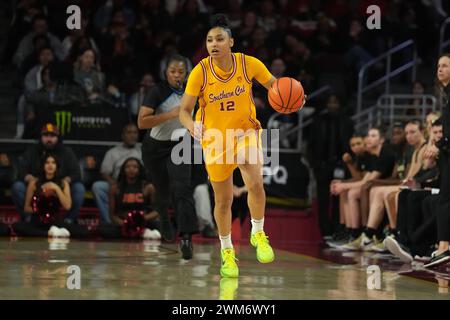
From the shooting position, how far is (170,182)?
30.0 ft

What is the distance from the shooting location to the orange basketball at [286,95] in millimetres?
7180

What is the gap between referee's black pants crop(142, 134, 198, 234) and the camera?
29.1 feet

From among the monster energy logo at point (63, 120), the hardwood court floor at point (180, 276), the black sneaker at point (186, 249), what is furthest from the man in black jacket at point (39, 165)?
the black sneaker at point (186, 249)

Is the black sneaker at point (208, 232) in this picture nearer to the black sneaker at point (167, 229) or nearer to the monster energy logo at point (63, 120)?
the monster energy logo at point (63, 120)

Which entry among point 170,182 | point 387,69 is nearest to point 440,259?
point 170,182

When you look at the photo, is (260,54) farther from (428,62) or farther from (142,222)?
(142,222)

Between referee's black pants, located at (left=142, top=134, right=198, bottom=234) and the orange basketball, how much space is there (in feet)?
6.54

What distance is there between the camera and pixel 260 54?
15484 mm

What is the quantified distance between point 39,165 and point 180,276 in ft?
18.4

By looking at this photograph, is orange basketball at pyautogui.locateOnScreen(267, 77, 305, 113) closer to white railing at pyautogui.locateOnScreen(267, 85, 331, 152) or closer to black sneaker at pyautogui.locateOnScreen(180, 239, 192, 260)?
black sneaker at pyautogui.locateOnScreen(180, 239, 192, 260)

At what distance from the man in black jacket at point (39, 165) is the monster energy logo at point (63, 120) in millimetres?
674

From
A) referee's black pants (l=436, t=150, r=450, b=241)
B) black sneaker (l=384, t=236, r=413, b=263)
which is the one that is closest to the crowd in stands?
black sneaker (l=384, t=236, r=413, b=263)
